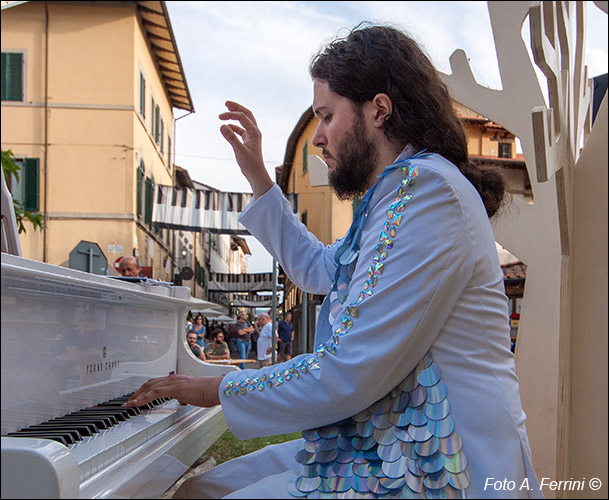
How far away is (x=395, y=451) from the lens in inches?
51.9

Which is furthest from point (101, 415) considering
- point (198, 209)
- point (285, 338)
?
point (198, 209)

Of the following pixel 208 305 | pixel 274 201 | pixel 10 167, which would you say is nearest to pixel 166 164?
pixel 10 167

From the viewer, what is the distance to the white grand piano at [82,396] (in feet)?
4.31

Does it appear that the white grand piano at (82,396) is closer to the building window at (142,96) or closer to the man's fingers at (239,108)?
the man's fingers at (239,108)

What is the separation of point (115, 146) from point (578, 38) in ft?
55.7

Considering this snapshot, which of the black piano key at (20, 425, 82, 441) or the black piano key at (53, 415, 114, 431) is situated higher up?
the black piano key at (20, 425, 82, 441)

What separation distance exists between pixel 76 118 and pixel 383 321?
19051 millimetres

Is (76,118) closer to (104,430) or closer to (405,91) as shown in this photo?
(104,430)

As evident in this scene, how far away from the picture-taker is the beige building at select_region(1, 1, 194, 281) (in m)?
18.3

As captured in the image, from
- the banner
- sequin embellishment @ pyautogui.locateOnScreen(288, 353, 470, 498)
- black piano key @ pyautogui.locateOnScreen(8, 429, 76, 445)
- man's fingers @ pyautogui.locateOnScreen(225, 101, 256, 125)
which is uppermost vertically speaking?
man's fingers @ pyautogui.locateOnScreen(225, 101, 256, 125)

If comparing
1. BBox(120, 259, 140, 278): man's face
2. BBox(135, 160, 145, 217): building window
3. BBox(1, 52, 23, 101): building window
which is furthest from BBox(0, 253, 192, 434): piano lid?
BBox(1, 52, 23, 101): building window

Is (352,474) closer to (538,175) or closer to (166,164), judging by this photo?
(538,175)

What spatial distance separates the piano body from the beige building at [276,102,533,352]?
1781 millimetres

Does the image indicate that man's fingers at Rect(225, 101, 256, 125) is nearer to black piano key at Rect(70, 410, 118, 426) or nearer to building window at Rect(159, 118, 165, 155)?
black piano key at Rect(70, 410, 118, 426)
